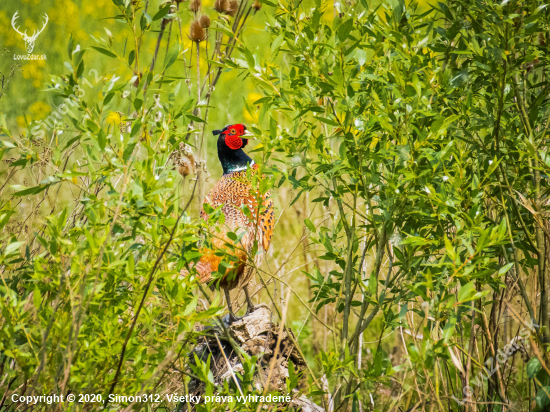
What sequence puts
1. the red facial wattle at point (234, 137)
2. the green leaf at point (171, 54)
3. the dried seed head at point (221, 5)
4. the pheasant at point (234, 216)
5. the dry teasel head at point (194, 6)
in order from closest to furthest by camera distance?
the green leaf at point (171, 54) < the dried seed head at point (221, 5) < the dry teasel head at point (194, 6) < the pheasant at point (234, 216) < the red facial wattle at point (234, 137)

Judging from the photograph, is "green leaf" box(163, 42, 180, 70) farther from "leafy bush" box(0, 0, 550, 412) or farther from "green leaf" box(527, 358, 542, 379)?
"green leaf" box(527, 358, 542, 379)

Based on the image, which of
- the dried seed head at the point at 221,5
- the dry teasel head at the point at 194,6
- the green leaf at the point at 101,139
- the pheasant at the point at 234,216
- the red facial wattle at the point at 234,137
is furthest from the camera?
the red facial wattle at the point at 234,137

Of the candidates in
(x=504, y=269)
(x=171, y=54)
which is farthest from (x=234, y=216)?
(x=504, y=269)

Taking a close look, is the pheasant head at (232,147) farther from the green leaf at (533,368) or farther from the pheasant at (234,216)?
the green leaf at (533,368)

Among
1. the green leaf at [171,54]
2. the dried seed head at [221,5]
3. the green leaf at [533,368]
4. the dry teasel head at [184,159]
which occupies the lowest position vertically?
the green leaf at [533,368]

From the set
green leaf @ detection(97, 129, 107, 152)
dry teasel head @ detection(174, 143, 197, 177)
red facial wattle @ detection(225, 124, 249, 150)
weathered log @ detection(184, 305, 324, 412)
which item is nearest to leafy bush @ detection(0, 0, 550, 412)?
green leaf @ detection(97, 129, 107, 152)

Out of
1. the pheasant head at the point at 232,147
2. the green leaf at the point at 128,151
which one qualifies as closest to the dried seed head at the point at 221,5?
the pheasant head at the point at 232,147

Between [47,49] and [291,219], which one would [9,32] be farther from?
[291,219]

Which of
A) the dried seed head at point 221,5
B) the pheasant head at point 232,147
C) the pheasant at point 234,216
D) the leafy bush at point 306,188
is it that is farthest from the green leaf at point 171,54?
the pheasant head at point 232,147

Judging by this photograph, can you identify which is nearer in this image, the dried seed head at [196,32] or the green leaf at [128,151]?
the green leaf at [128,151]

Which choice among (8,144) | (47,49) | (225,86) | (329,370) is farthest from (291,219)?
(47,49)

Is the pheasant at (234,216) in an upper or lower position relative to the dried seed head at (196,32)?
lower

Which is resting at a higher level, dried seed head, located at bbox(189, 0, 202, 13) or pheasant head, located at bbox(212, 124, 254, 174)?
dried seed head, located at bbox(189, 0, 202, 13)

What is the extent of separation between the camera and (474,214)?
1127mm
